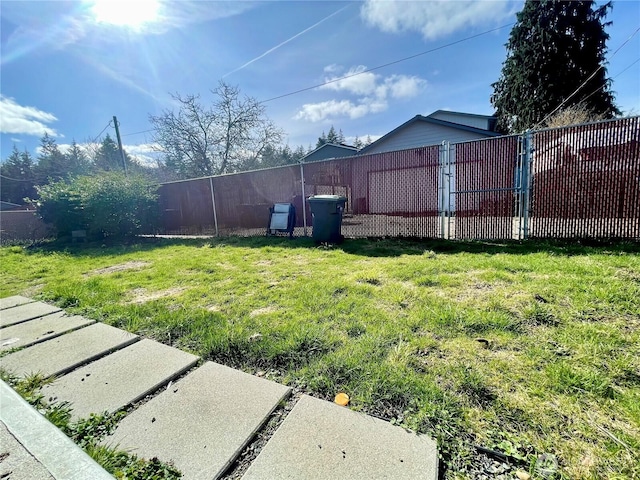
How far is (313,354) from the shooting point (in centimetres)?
188

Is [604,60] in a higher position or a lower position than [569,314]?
higher

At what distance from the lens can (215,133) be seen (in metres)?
19.6

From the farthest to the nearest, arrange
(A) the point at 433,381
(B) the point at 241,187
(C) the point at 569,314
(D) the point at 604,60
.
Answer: (D) the point at 604,60
(B) the point at 241,187
(C) the point at 569,314
(A) the point at 433,381

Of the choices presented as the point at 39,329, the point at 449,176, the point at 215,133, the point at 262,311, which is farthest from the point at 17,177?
the point at 449,176

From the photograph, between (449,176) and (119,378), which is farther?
(449,176)

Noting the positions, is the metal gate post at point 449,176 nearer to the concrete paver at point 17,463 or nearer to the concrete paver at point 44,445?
the concrete paver at point 44,445

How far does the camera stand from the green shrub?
27.7 ft

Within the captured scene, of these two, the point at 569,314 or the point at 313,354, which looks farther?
the point at 569,314

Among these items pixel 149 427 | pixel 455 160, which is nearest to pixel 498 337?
pixel 149 427

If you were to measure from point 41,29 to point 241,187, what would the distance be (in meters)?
4.98

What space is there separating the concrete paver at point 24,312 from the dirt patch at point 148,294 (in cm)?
72

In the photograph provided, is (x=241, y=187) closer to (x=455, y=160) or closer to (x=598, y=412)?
(x=455, y=160)

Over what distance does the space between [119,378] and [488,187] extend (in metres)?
6.01

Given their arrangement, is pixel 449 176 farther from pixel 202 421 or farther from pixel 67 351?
pixel 67 351
